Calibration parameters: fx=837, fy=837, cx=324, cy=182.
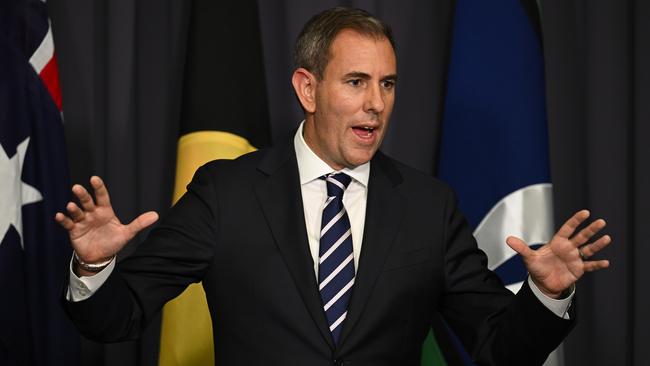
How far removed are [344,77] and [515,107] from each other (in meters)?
0.87

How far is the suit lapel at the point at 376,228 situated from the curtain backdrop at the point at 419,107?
99 cm

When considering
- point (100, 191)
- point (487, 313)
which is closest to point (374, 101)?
point (487, 313)

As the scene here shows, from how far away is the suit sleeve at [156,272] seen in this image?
66.4 inches

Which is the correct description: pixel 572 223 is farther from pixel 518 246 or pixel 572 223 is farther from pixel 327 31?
pixel 327 31

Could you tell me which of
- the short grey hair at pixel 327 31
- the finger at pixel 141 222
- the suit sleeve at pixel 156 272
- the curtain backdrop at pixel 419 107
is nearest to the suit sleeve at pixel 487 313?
the short grey hair at pixel 327 31

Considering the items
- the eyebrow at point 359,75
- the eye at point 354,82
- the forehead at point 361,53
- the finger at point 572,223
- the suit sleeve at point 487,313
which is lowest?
the suit sleeve at point 487,313

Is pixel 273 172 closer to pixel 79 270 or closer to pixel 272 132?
pixel 79 270

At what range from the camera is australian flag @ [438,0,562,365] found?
8.78 feet

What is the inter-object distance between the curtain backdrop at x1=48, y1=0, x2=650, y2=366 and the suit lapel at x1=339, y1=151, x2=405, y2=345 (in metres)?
0.99

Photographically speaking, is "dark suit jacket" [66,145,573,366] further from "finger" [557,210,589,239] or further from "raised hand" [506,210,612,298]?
"finger" [557,210,589,239]

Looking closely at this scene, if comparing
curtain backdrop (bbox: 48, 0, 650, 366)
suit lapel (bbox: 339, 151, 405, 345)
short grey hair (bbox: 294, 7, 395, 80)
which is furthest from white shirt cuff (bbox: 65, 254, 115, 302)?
curtain backdrop (bbox: 48, 0, 650, 366)

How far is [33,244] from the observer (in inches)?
99.1

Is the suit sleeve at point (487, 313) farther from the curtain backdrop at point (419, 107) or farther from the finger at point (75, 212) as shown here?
the curtain backdrop at point (419, 107)

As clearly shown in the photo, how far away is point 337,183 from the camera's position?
6.72ft
